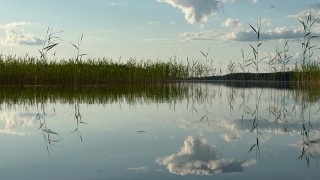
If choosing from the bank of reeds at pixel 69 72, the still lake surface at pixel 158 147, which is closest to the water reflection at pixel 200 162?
the still lake surface at pixel 158 147

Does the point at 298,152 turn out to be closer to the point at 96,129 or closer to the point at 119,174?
the point at 119,174

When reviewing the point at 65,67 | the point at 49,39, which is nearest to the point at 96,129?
the point at 49,39

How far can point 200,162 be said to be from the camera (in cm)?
258

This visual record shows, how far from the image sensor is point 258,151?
2984mm

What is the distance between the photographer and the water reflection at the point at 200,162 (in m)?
2.36

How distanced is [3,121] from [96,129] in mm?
1350

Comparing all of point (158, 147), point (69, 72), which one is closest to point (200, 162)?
point (158, 147)

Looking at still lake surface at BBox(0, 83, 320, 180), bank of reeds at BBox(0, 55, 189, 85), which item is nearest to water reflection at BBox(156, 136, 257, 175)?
still lake surface at BBox(0, 83, 320, 180)

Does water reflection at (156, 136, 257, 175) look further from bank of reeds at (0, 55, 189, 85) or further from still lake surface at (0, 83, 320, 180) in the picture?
bank of reeds at (0, 55, 189, 85)

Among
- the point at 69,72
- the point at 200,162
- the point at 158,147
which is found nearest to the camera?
the point at 200,162

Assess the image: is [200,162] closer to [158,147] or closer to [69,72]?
[158,147]

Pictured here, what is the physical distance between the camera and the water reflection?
2.36 metres

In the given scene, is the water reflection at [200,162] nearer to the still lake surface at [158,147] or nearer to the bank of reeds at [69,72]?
the still lake surface at [158,147]

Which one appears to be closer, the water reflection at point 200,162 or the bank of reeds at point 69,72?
the water reflection at point 200,162
